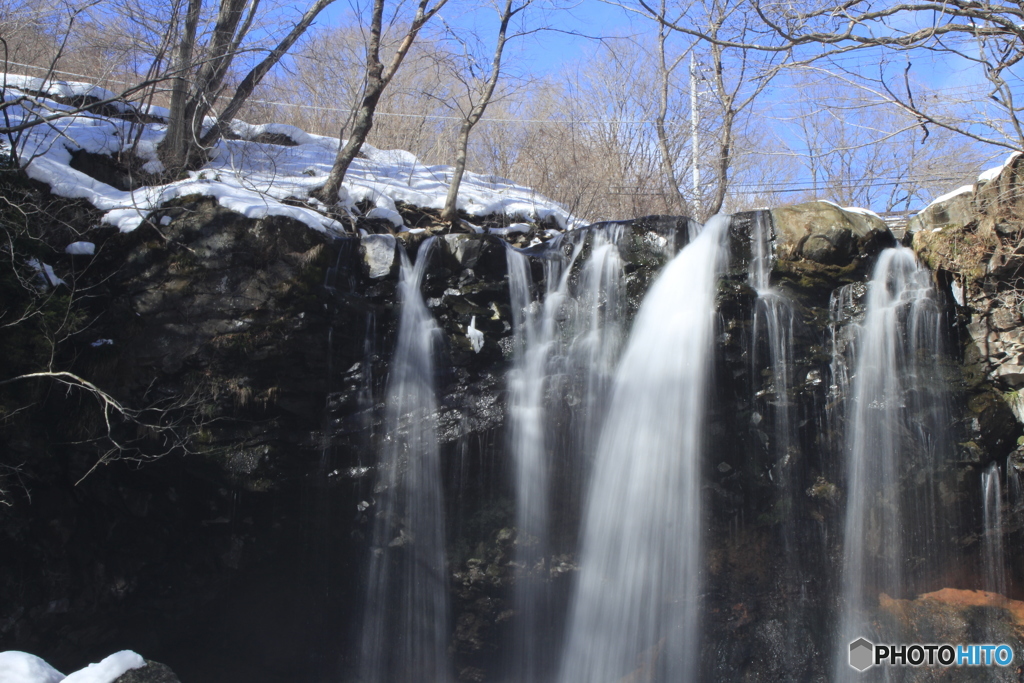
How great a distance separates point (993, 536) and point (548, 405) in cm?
457

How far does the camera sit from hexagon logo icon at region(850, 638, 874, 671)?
6801mm

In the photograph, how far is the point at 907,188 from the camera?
17375 millimetres

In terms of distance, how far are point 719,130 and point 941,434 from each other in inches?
448

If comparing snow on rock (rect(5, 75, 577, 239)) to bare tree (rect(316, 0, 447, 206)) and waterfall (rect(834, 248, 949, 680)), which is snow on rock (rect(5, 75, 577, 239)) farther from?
waterfall (rect(834, 248, 949, 680))

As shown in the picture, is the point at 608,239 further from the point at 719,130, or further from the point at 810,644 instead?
the point at 719,130

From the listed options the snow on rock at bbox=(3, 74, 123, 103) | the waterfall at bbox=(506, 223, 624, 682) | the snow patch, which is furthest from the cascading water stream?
the snow on rock at bbox=(3, 74, 123, 103)

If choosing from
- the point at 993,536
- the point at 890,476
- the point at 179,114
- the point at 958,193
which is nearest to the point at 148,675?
the point at 890,476

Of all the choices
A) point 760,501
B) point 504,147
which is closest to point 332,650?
point 760,501

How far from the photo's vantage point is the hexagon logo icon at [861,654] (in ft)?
22.3

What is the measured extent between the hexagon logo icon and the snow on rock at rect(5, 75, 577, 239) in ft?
23.1

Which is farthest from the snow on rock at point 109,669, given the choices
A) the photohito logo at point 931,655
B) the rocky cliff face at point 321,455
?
the photohito logo at point 931,655

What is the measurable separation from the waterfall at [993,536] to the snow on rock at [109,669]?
24.3ft

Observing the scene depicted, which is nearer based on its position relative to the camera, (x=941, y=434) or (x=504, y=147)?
(x=941, y=434)

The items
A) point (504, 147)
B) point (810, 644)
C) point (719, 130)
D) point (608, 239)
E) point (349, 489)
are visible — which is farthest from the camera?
point (504, 147)
